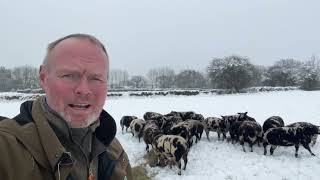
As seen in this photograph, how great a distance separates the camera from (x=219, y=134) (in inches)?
747

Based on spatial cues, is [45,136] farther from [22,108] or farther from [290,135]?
[290,135]

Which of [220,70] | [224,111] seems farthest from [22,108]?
[220,70]

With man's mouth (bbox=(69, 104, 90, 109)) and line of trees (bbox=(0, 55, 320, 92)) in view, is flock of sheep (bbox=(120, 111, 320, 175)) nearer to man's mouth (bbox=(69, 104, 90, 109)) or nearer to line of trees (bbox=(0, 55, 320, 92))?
man's mouth (bbox=(69, 104, 90, 109))

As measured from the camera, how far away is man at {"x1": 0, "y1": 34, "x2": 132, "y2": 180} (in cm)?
173

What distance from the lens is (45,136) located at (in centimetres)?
180

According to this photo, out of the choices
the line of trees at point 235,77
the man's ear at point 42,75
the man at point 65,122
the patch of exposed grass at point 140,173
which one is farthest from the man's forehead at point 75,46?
the line of trees at point 235,77

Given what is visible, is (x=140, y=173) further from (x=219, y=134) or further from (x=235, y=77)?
(x=235, y=77)

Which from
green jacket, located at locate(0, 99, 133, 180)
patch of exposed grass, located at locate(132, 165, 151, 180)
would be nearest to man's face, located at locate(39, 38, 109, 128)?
green jacket, located at locate(0, 99, 133, 180)

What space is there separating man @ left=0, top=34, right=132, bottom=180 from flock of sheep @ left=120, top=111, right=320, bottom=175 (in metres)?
11.7

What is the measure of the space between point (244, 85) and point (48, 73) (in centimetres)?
5456

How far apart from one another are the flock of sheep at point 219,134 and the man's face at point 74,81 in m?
11.8

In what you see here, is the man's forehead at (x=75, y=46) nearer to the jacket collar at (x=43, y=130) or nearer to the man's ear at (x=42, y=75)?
the man's ear at (x=42, y=75)

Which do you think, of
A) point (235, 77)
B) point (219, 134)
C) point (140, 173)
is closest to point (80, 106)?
point (140, 173)

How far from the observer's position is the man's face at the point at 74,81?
6.41 ft
